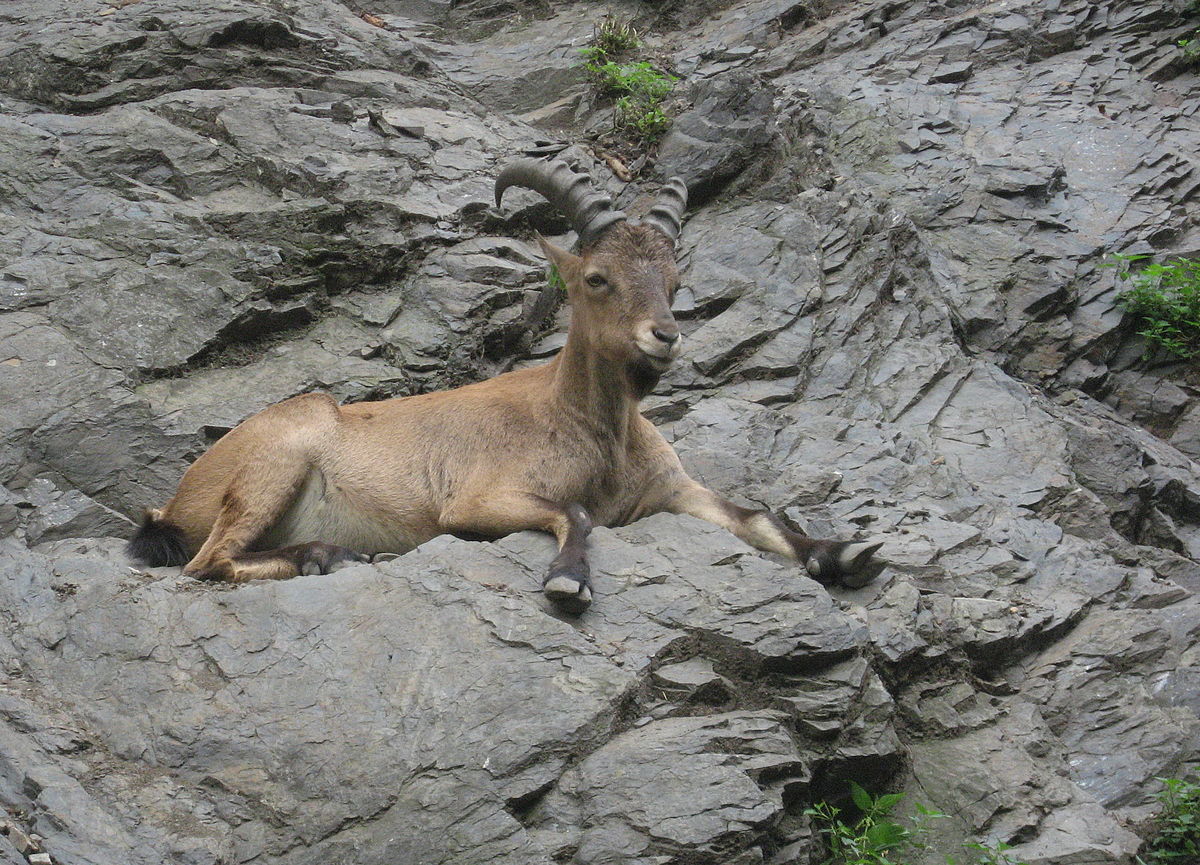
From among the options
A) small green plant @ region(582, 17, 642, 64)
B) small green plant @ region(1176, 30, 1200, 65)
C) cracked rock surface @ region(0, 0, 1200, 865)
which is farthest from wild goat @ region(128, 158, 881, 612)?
small green plant @ region(1176, 30, 1200, 65)

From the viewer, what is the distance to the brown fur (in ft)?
23.4

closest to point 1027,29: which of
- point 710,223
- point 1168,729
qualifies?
point 710,223

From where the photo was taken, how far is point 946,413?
9.04 m

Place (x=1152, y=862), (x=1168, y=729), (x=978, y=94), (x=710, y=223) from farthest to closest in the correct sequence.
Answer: (x=978, y=94) → (x=710, y=223) → (x=1168, y=729) → (x=1152, y=862)

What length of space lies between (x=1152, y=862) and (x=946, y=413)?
13.5ft

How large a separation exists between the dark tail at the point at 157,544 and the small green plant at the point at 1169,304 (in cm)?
793

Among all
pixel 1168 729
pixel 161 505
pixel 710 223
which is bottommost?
pixel 161 505

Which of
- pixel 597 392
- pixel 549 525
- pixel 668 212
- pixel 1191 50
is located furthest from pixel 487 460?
pixel 1191 50

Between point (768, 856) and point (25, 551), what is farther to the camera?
point (25, 551)

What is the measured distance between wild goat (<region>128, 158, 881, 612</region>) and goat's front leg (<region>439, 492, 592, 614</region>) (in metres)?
0.02

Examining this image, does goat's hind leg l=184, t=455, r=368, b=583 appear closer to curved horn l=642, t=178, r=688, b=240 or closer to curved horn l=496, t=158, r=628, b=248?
curved horn l=496, t=158, r=628, b=248

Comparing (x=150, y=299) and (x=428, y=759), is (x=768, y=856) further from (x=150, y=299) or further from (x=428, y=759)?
(x=150, y=299)

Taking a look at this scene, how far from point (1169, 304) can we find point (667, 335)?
18.2ft

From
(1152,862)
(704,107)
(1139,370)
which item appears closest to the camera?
(1152,862)
